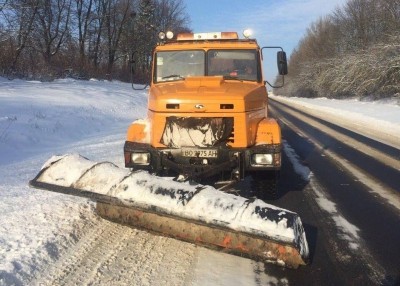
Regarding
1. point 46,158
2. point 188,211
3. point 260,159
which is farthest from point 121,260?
point 46,158

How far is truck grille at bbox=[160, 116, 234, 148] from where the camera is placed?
5199 millimetres

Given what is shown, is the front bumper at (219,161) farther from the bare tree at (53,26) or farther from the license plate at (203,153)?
the bare tree at (53,26)

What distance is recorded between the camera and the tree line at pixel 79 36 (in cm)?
2375

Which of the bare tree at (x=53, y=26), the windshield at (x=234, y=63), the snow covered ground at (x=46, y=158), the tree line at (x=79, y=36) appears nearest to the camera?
the snow covered ground at (x=46, y=158)

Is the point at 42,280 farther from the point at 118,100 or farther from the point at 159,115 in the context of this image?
the point at 118,100

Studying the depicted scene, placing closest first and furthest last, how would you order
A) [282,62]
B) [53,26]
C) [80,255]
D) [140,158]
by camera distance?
1. [80,255]
2. [140,158]
3. [282,62]
4. [53,26]

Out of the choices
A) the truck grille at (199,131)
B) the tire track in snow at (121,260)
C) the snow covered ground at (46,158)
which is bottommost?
the tire track in snow at (121,260)

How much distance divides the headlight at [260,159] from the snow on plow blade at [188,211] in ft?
4.19

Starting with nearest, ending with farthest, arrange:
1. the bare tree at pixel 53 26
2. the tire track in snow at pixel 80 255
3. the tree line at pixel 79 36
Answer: the tire track in snow at pixel 80 255
the tree line at pixel 79 36
the bare tree at pixel 53 26

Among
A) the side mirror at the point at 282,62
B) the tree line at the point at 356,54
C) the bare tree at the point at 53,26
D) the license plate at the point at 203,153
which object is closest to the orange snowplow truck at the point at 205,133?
the license plate at the point at 203,153

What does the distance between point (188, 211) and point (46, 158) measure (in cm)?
557

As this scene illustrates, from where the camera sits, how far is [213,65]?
21.0 feet

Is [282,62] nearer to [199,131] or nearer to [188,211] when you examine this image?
[199,131]

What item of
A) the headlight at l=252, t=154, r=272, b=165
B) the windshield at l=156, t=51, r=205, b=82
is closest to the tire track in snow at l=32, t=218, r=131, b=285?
the headlight at l=252, t=154, r=272, b=165
